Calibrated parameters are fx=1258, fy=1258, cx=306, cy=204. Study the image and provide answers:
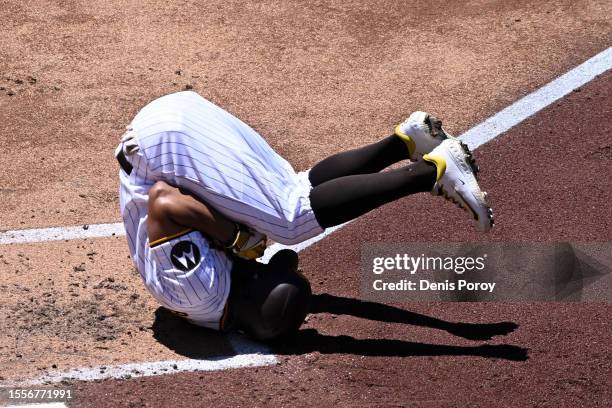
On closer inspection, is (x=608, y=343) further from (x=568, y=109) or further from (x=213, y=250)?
(x=568, y=109)

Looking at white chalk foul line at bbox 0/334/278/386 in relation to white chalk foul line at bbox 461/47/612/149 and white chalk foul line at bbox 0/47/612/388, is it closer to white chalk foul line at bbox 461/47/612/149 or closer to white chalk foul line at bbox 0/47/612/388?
white chalk foul line at bbox 0/47/612/388

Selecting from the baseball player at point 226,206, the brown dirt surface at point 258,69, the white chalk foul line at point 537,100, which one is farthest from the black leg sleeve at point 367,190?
the white chalk foul line at point 537,100

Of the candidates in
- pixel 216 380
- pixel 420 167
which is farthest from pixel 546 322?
pixel 216 380

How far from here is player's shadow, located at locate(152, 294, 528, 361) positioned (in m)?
5.39

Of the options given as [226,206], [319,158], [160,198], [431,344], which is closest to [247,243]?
[226,206]

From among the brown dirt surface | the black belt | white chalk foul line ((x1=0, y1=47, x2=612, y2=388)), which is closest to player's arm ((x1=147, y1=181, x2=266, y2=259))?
the black belt

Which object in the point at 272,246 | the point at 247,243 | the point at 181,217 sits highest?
the point at 181,217

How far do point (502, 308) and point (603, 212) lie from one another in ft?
3.23

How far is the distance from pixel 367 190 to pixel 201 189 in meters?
0.69

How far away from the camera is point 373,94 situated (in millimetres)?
7672

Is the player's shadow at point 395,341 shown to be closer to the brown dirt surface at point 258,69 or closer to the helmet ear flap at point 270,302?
the helmet ear flap at point 270,302

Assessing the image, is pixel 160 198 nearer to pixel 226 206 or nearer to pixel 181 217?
pixel 181 217

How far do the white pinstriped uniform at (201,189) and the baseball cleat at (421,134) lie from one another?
1.73ft

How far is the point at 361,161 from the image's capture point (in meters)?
5.65
